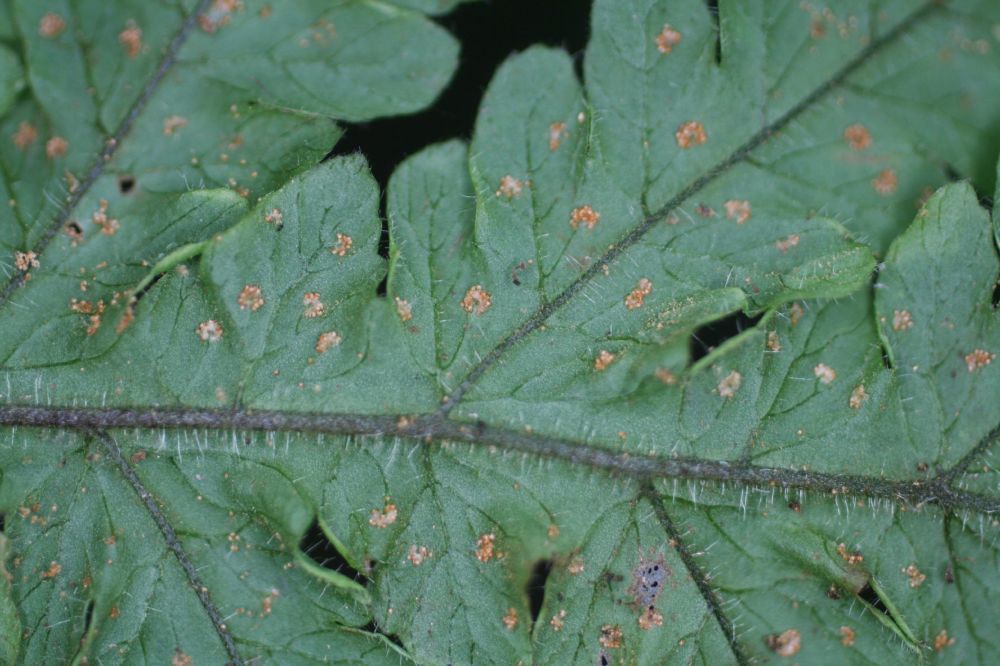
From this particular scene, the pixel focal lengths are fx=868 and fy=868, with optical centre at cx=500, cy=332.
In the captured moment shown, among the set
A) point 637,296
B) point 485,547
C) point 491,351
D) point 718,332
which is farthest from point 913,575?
point 491,351

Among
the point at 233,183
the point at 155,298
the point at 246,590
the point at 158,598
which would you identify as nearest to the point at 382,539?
the point at 246,590

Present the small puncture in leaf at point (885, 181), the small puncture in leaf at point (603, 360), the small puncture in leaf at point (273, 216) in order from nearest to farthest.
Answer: the small puncture in leaf at point (273, 216) → the small puncture in leaf at point (603, 360) → the small puncture in leaf at point (885, 181)

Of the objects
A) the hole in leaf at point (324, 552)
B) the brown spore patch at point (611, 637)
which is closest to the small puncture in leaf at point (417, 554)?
the hole in leaf at point (324, 552)

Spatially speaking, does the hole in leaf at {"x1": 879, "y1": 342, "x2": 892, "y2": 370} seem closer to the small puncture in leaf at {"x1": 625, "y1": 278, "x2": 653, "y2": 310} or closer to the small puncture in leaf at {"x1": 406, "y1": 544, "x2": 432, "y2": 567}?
the small puncture in leaf at {"x1": 625, "y1": 278, "x2": 653, "y2": 310}

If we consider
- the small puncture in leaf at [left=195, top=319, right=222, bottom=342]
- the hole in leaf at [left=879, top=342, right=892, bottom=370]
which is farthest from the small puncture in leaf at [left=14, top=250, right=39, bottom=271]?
the hole in leaf at [left=879, top=342, right=892, bottom=370]

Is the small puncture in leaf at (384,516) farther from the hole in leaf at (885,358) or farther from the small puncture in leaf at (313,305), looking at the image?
the hole in leaf at (885,358)

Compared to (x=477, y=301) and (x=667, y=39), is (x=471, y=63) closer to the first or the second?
(x=667, y=39)
